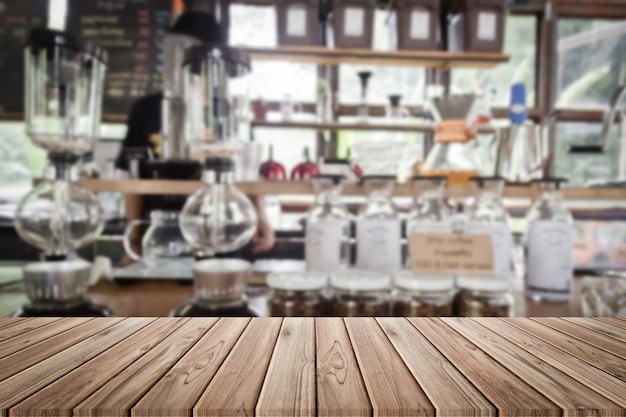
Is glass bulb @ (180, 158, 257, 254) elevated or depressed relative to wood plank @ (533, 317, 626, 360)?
elevated

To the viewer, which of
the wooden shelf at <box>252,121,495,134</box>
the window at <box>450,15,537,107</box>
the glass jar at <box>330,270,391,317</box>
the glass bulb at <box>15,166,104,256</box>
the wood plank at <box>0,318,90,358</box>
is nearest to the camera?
the wood plank at <box>0,318,90,358</box>

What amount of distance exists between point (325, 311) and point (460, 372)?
0.48 m

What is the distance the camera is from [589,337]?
1.62 feet

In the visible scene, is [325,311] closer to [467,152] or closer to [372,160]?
[372,160]

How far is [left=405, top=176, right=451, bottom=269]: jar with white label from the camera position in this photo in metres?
0.96

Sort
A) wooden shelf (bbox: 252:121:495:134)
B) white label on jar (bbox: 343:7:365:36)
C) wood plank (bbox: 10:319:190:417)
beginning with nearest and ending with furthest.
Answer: wood plank (bbox: 10:319:190:417) → white label on jar (bbox: 343:7:365:36) → wooden shelf (bbox: 252:121:495:134)

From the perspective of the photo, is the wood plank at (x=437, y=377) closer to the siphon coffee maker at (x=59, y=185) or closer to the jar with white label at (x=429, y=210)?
the jar with white label at (x=429, y=210)

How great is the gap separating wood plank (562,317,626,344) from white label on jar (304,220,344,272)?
48cm

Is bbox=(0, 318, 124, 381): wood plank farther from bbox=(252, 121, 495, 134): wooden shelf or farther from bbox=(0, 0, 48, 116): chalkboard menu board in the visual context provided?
bbox=(0, 0, 48, 116): chalkboard menu board

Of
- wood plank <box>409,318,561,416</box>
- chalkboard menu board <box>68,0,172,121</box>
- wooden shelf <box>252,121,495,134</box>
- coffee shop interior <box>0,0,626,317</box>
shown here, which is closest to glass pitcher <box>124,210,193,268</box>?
coffee shop interior <box>0,0,626,317</box>

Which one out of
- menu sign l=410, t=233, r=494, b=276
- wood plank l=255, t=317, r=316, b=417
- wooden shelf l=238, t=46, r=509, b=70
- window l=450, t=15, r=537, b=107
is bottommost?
wood plank l=255, t=317, r=316, b=417

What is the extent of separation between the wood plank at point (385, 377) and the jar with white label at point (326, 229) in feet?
1.43

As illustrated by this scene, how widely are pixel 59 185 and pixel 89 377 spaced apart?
26.7 inches

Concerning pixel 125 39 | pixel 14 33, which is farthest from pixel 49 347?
pixel 14 33
